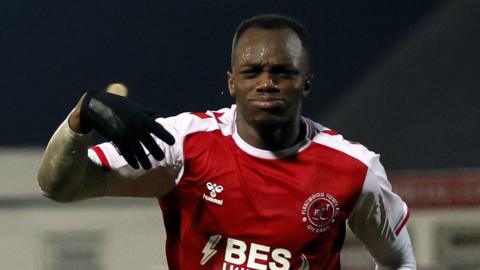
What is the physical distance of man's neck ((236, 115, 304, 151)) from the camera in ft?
6.93

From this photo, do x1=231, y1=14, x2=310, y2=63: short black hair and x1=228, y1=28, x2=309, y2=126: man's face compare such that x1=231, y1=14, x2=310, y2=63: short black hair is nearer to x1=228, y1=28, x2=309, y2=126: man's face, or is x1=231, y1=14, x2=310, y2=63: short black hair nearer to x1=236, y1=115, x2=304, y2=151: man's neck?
x1=228, y1=28, x2=309, y2=126: man's face

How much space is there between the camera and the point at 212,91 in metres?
3.82

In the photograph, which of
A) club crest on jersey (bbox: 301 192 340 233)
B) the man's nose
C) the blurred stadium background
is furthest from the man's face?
the blurred stadium background

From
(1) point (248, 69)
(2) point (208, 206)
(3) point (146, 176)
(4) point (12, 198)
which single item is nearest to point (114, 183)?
(3) point (146, 176)

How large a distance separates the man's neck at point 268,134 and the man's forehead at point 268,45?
0.43 feet

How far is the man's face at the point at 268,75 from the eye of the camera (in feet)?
6.73

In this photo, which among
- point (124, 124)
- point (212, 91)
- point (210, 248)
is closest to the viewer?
point (124, 124)

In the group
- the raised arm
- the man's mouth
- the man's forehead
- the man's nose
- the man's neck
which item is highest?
the man's forehead

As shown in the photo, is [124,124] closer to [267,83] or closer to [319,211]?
[267,83]

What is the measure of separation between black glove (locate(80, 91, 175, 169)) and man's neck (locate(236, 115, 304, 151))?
0.96ft

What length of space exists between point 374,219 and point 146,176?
50cm

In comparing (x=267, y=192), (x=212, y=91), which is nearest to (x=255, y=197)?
(x=267, y=192)

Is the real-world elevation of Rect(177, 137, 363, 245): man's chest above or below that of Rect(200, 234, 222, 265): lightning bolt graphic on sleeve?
above

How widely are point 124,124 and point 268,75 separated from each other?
1.18 ft
